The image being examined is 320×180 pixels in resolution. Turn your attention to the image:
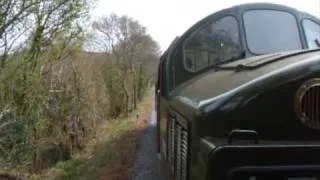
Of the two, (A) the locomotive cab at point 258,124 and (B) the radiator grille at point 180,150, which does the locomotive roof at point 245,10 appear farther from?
(A) the locomotive cab at point 258,124

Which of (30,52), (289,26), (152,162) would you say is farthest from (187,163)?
(30,52)

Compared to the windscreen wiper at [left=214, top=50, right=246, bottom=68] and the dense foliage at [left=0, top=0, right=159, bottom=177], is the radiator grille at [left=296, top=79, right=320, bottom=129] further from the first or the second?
the dense foliage at [left=0, top=0, right=159, bottom=177]

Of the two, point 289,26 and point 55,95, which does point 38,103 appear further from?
point 289,26

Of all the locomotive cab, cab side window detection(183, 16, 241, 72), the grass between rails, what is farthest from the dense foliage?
the locomotive cab

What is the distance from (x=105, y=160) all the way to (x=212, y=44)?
11.5 metres

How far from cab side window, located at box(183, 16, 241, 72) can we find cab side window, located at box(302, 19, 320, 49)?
804mm

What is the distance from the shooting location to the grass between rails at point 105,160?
573 inches

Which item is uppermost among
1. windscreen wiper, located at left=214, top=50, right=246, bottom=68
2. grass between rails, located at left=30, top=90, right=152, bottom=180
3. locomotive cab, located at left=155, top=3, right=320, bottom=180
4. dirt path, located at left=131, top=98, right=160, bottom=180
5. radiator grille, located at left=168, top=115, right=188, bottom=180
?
windscreen wiper, located at left=214, top=50, right=246, bottom=68

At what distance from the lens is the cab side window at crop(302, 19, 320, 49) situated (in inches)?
224

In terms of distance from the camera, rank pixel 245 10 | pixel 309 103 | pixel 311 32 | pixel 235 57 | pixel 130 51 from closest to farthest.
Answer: pixel 309 103 < pixel 235 57 < pixel 245 10 < pixel 311 32 < pixel 130 51

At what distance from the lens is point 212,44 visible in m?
5.73

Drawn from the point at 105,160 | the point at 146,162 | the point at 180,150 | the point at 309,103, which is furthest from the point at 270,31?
the point at 105,160

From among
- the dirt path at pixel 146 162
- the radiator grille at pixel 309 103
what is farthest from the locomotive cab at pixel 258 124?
the dirt path at pixel 146 162

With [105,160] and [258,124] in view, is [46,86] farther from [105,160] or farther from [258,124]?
[258,124]
